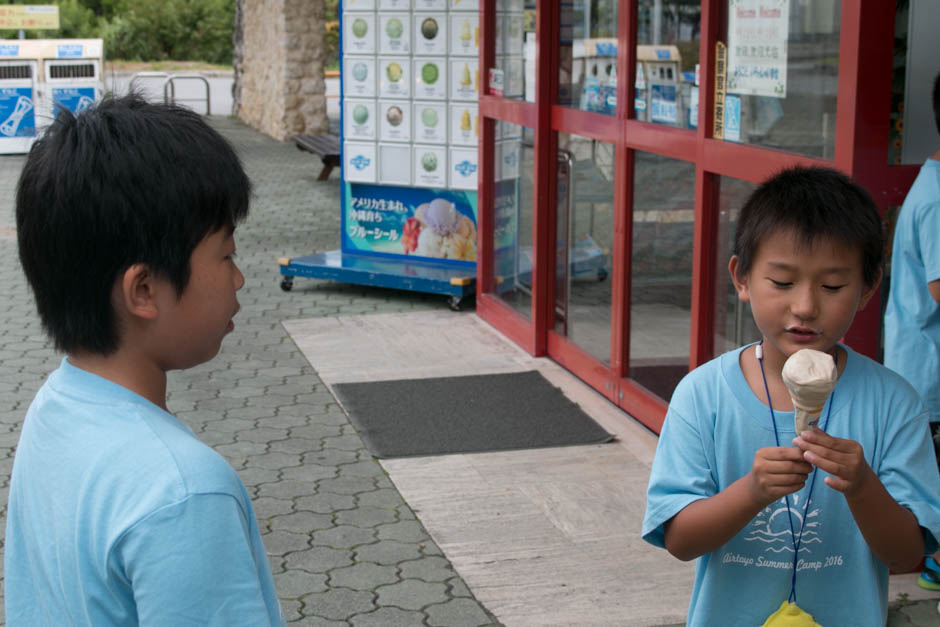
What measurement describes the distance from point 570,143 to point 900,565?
15.3 ft

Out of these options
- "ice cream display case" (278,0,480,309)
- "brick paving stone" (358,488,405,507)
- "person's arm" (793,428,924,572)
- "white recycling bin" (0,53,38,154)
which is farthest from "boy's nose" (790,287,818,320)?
"white recycling bin" (0,53,38,154)

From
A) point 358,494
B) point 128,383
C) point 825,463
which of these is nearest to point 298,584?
point 358,494

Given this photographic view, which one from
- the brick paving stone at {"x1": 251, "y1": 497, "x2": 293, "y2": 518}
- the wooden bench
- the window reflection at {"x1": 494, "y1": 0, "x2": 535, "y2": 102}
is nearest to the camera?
the brick paving stone at {"x1": 251, "y1": 497, "x2": 293, "y2": 518}

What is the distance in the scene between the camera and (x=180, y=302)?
1416mm

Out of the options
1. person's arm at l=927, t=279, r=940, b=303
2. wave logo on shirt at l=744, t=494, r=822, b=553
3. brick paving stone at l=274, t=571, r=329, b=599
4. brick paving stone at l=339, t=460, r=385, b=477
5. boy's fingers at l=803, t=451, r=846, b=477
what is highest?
boy's fingers at l=803, t=451, r=846, b=477

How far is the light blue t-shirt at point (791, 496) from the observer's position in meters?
1.97

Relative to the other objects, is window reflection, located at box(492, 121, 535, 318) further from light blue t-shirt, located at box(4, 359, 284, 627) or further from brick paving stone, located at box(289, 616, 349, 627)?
light blue t-shirt, located at box(4, 359, 284, 627)

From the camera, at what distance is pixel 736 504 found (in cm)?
187

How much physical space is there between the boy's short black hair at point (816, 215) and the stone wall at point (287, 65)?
16.0m

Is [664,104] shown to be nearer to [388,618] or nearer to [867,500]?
[388,618]

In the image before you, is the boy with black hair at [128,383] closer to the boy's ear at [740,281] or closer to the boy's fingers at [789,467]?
the boy's fingers at [789,467]

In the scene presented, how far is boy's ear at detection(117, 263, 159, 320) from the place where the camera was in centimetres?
138

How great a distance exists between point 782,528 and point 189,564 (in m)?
1.13

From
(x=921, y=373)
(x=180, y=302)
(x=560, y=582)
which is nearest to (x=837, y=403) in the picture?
(x=180, y=302)
